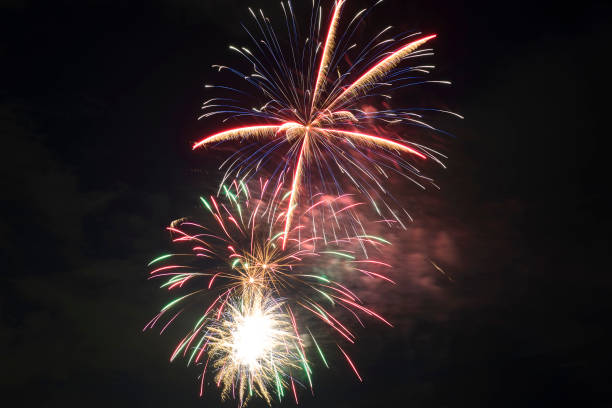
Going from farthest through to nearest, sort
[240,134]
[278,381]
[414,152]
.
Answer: [278,381]
[240,134]
[414,152]

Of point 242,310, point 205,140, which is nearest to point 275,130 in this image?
point 205,140

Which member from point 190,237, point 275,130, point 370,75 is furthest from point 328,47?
point 190,237

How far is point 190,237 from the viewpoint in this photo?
19.4 m

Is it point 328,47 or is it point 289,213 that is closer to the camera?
point 328,47

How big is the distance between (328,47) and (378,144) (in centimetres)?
345

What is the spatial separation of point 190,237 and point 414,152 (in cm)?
926

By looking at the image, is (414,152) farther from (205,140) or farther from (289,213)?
(205,140)

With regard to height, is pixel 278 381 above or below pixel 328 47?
below

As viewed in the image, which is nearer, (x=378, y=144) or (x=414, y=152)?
(x=414, y=152)

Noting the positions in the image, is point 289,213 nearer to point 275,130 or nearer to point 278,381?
point 275,130

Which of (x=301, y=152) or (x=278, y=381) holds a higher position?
(x=301, y=152)

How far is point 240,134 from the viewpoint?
53.3 feet

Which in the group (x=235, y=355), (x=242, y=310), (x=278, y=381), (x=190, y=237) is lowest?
(x=278, y=381)

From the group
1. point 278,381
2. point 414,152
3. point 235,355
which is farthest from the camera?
point 235,355
